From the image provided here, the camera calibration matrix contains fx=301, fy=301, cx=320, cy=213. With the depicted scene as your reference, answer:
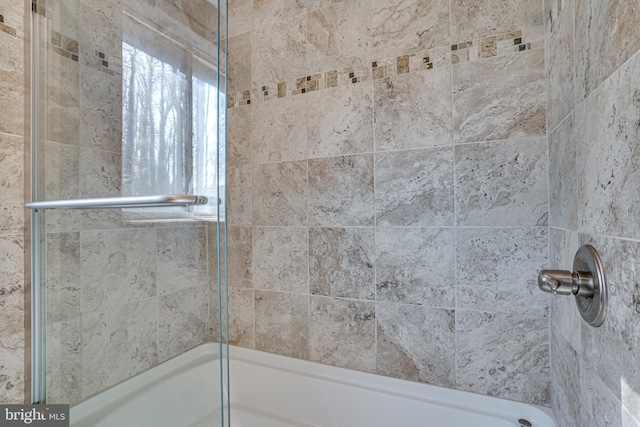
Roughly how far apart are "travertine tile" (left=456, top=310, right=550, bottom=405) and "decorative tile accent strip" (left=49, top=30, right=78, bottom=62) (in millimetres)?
1589

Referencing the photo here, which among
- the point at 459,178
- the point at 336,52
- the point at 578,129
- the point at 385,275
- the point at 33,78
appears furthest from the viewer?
the point at 336,52

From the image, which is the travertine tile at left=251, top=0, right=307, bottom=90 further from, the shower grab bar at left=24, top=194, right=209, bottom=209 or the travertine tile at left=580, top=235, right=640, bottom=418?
the travertine tile at left=580, top=235, right=640, bottom=418

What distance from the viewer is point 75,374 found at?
0.94 metres

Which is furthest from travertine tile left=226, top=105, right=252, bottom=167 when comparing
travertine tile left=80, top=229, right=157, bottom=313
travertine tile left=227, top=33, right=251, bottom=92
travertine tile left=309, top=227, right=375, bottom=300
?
travertine tile left=80, top=229, right=157, bottom=313

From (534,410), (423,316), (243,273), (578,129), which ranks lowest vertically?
(534,410)

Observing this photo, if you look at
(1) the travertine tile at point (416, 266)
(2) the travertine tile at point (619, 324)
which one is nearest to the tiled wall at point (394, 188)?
(1) the travertine tile at point (416, 266)

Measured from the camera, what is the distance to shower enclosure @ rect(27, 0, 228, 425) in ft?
2.67

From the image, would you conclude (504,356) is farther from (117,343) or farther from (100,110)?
(100,110)

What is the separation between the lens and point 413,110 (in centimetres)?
124

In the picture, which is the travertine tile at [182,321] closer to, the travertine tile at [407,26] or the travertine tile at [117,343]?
the travertine tile at [117,343]

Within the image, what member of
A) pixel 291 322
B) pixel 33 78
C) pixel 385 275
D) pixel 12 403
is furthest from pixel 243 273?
pixel 33 78

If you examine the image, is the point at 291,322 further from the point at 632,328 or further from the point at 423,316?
the point at 632,328

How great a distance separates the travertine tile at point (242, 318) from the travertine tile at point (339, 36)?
120cm

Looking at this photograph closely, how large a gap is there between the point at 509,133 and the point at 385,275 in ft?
2.36
